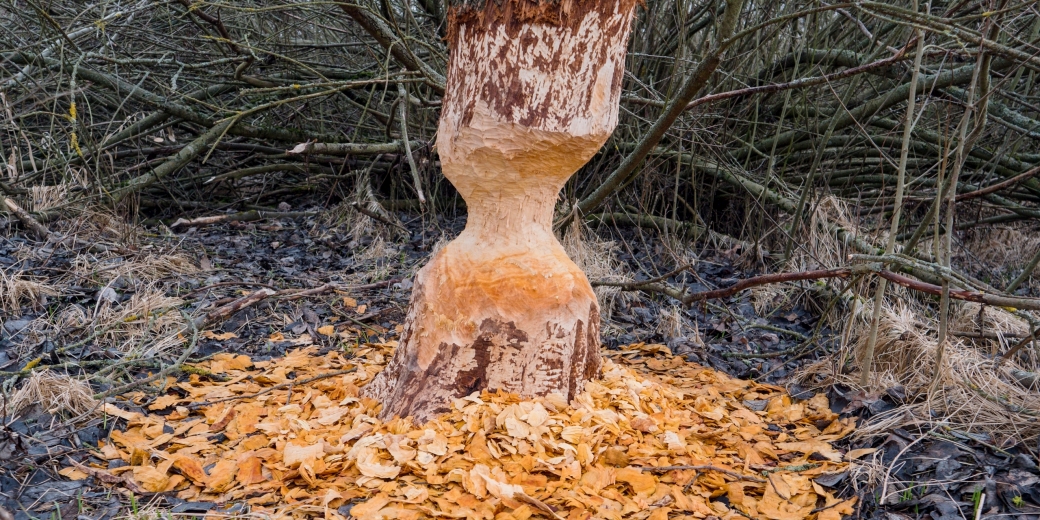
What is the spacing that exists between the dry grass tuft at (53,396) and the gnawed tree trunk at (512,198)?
0.94m

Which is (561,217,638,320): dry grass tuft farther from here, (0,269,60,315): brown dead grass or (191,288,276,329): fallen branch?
(0,269,60,315): brown dead grass

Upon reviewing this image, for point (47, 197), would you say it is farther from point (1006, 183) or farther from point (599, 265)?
point (1006, 183)

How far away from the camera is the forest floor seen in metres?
1.79

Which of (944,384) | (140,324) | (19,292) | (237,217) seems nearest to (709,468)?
(944,384)

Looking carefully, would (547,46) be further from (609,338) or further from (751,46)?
(751,46)

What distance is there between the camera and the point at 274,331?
3.07 m

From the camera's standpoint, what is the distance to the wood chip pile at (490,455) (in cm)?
174

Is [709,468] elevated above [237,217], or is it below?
above

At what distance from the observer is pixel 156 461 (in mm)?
1965

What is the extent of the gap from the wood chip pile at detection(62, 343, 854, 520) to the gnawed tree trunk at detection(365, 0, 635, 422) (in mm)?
117

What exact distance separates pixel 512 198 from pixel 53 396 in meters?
1.59

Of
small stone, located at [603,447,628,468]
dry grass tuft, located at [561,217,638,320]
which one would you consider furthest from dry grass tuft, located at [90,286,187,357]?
dry grass tuft, located at [561,217,638,320]

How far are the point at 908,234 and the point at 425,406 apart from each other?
3.67 metres

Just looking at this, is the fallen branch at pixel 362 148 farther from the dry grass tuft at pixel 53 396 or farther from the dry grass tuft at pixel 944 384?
the dry grass tuft at pixel 944 384
